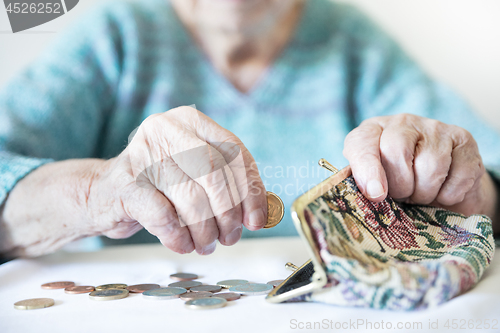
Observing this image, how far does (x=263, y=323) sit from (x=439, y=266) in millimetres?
170

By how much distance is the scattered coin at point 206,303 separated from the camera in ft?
1.30

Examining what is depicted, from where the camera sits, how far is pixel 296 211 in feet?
1.14

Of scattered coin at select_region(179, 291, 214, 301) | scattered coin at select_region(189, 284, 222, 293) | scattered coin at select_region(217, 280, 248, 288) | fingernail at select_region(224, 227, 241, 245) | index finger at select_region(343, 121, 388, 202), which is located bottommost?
scattered coin at select_region(217, 280, 248, 288)

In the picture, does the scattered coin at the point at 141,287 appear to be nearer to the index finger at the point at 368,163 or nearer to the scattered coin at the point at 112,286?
the scattered coin at the point at 112,286

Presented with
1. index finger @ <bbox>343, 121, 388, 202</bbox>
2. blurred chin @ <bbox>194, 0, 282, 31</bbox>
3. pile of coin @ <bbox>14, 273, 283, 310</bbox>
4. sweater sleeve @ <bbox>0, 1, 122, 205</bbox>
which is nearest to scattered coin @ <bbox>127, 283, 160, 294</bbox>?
pile of coin @ <bbox>14, 273, 283, 310</bbox>

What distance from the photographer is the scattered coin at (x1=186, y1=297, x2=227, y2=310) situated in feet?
1.30

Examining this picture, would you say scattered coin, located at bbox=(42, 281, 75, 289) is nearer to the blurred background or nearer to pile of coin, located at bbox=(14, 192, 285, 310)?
pile of coin, located at bbox=(14, 192, 285, 310)

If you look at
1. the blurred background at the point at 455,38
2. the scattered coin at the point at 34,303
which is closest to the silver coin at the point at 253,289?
the scattered coin at the point at 34,303

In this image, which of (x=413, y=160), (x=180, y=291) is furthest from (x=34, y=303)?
(x=413, y=160)

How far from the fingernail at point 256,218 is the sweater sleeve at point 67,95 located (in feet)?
1.79

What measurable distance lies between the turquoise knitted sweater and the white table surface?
16.6 inches

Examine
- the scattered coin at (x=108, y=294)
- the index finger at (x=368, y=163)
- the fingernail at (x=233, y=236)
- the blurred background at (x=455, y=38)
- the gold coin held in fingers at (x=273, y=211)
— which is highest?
the blurred background at (x=455, y=38)

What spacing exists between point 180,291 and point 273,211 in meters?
0.16

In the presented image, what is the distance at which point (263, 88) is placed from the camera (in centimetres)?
107
